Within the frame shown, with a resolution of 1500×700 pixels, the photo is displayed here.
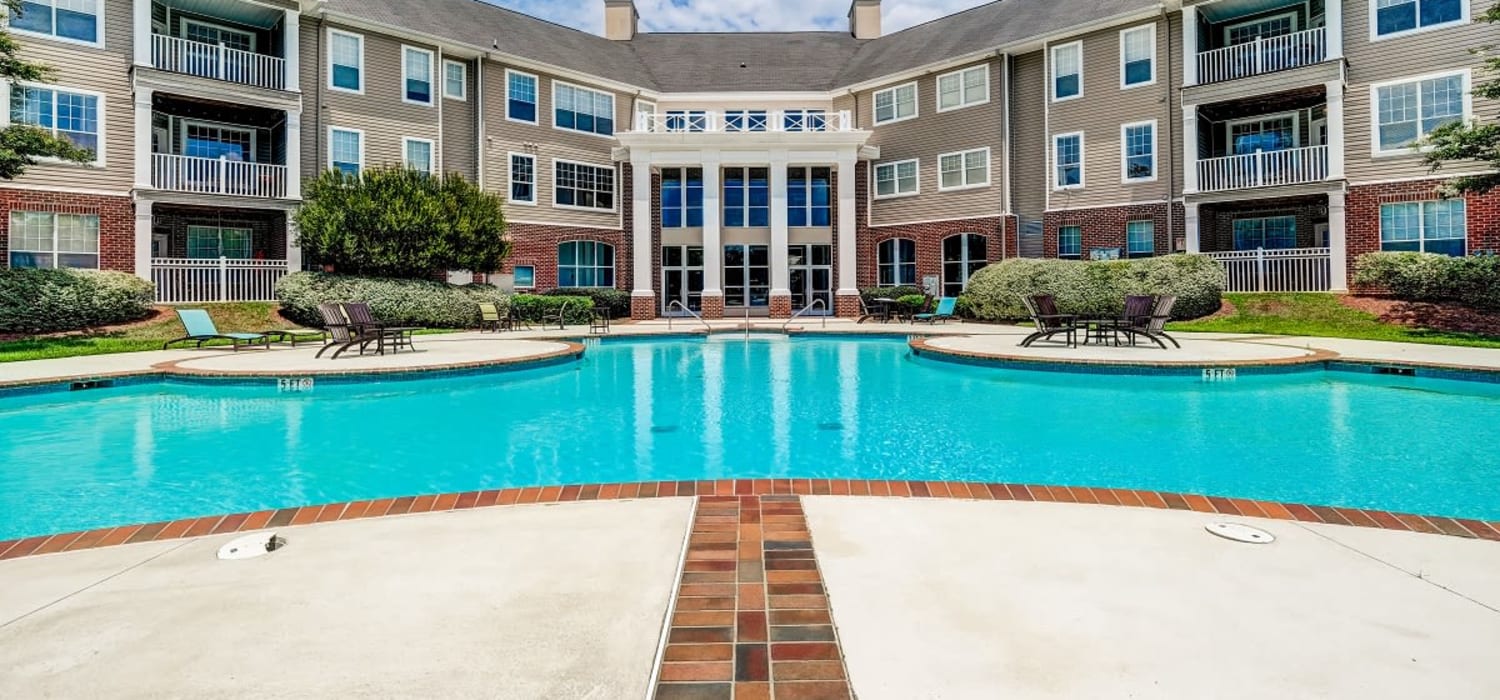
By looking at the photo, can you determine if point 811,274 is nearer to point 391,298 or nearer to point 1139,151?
point 1139,151

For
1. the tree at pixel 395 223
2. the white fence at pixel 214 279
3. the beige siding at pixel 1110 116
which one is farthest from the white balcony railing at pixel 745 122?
the white fence at pixel 214 279

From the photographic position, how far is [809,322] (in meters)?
25.3

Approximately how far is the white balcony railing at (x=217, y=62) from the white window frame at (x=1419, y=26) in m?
29.4

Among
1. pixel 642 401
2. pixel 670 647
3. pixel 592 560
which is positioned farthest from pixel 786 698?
pixel 642 401

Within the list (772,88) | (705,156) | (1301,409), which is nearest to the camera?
(1301,409)

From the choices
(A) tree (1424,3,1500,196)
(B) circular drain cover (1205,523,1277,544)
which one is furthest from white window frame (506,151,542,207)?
(B) circular drain cover (1205,523,1277,544)

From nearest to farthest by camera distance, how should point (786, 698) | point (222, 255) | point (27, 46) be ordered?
point (786, 698) → point (27, 46) → point (222, 255)

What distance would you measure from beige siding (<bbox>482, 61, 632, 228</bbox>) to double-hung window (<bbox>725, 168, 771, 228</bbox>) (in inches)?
172

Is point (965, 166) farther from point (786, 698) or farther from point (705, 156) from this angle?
point (786, 698)

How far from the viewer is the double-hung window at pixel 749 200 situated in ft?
94.9

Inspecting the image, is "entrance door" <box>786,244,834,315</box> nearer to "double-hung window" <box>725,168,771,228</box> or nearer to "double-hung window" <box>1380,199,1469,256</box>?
"double-hung window" <box>725,168,771,228</box>

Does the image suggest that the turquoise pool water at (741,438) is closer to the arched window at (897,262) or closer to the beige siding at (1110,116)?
the beige siding at (1110,116)

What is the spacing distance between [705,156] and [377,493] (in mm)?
23497

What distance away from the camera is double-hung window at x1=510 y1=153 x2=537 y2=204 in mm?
26656
